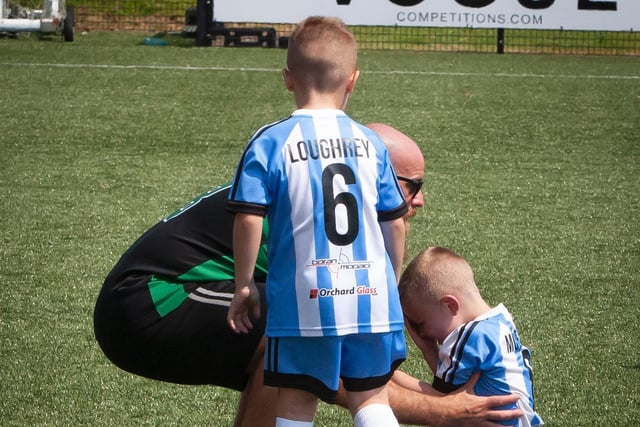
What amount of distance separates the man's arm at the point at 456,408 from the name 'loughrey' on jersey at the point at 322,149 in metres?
0.71

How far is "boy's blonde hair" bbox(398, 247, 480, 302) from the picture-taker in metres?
2.67

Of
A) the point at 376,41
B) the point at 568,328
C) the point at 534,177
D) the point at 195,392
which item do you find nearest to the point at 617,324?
the point at 568,328

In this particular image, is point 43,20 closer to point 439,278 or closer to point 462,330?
point 439,278

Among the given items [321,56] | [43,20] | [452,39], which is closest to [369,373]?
[321,56]

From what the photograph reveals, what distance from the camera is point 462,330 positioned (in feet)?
8.54

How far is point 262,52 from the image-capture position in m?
13.9

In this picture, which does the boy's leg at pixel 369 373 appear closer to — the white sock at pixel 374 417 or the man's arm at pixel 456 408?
the white sock at pixel 374 417

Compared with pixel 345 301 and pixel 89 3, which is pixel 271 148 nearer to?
pixel 345 301

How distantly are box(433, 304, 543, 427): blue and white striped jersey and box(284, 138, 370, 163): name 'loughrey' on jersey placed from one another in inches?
23.1

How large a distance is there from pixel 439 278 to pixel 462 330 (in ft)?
0.51

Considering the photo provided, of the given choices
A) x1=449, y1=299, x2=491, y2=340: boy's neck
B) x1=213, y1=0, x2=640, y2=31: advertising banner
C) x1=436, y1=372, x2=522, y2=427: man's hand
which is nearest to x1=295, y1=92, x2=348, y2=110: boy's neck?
x1=449, y1=299, x2=491, y2=340: boy's neck

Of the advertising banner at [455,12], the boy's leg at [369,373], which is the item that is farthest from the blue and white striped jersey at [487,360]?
the advertising banner at [455,12]

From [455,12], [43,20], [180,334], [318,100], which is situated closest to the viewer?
[318,100]

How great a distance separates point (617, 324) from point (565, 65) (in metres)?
9.56
